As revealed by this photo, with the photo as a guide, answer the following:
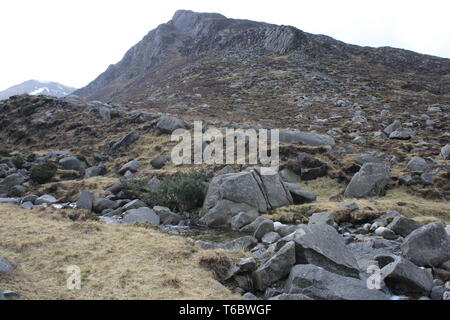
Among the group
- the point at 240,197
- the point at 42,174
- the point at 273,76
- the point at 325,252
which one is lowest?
the point at 42,174

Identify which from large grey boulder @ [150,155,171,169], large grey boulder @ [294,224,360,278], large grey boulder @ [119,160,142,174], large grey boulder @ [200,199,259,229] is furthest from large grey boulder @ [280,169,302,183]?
large grey boulder @ [294,224,360,278]

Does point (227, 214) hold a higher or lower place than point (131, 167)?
lower

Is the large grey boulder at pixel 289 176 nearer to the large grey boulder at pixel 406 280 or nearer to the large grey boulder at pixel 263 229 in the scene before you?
the large grey boulder at pixel 263 229

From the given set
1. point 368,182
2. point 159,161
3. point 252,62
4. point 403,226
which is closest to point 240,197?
point 368,182

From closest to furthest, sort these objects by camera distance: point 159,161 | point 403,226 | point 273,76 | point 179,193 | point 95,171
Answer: point 403,226 < point 179,193 < point 159,161 < point 95,171 < point 273,76

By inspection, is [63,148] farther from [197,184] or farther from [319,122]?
[319,122]

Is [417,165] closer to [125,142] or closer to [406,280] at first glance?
[406,280]

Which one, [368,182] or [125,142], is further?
[125,142]

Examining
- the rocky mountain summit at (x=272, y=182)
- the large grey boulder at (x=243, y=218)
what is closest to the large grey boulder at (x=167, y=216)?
the rocky mountain summit at (x=272, y=182)

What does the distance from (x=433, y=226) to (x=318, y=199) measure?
8861 mm

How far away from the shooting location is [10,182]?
82.8 ft

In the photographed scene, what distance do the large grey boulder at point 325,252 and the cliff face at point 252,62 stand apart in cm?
4015

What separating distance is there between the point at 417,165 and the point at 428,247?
12634mm
